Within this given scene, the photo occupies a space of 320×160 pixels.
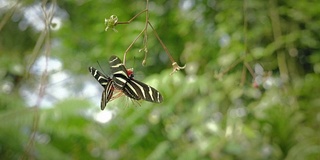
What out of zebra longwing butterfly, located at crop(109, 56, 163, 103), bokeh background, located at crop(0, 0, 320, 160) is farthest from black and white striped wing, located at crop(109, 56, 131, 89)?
bokeh background, located at crop(0, 0, 320, 160)

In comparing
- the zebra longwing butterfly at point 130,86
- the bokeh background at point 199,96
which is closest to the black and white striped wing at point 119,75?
the zebra longwing butterfly at point 130,86

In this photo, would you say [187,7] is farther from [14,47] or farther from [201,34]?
[14,47]

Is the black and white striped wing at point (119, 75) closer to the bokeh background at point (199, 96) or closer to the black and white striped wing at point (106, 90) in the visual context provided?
the black and white striped wing at point (106, 90)

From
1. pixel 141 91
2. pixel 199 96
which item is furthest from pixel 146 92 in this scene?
pixel 199 96

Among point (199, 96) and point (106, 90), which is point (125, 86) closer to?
point (106, 90)

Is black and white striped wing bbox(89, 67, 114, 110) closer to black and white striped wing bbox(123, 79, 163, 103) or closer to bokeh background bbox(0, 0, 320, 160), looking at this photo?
black and white striped wing bbox(123, 79, 163, 103)

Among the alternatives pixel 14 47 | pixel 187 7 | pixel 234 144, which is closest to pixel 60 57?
pixel 14 47

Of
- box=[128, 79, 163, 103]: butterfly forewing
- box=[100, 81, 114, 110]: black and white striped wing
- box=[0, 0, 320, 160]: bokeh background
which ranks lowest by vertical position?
box=[128, 79, 163, 103]: butterfly forewing
